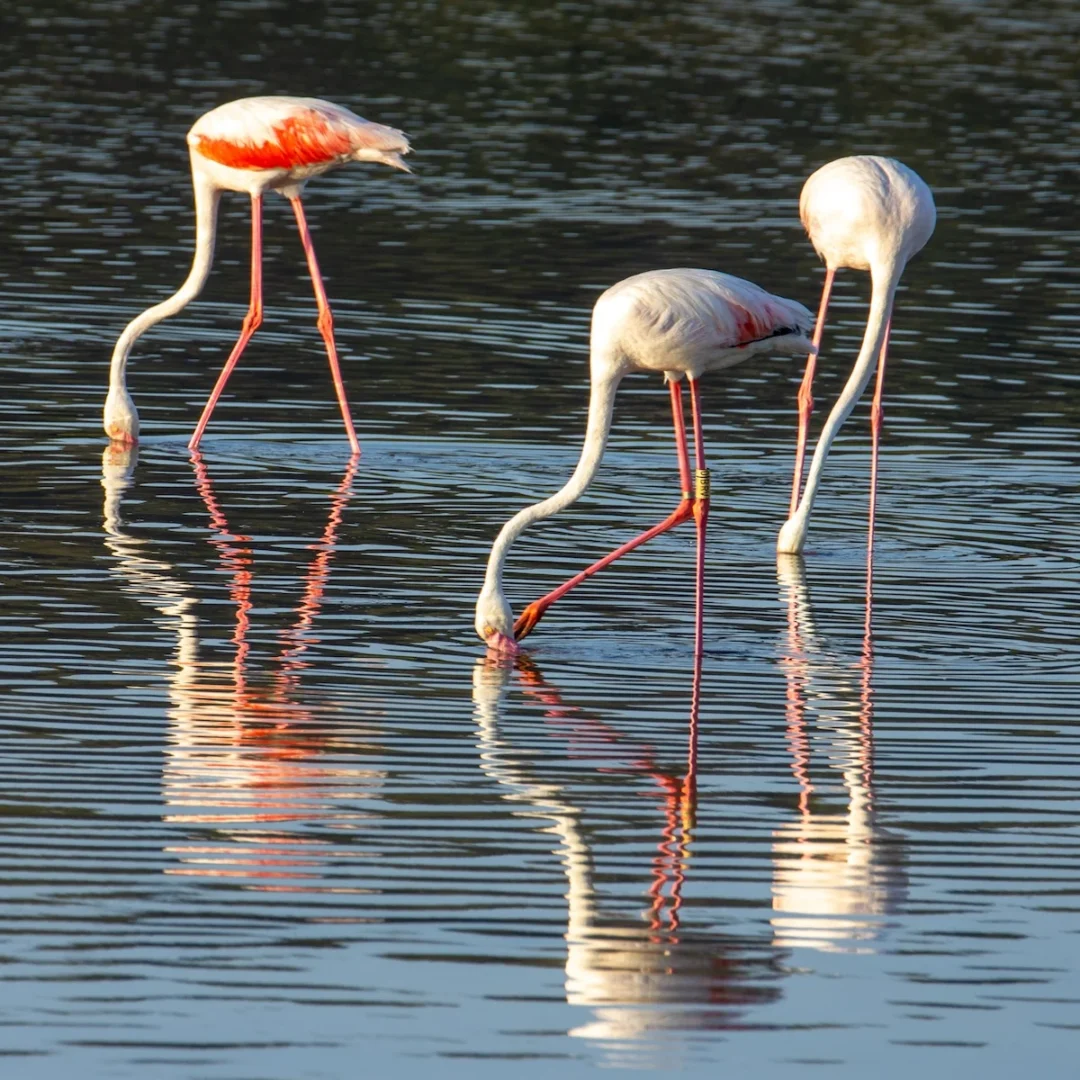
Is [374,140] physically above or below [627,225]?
above

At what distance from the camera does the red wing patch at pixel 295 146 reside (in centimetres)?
1215

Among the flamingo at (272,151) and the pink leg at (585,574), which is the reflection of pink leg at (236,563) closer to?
the flamingo at (272,151)

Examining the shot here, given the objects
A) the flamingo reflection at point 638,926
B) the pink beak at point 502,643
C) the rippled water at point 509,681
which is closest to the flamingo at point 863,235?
the rippled water at point 509,681

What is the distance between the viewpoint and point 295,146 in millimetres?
12180

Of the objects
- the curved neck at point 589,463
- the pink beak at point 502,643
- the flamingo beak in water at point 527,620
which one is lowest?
the pink beak at point 502,643

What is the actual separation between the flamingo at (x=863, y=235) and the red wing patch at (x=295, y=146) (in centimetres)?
260

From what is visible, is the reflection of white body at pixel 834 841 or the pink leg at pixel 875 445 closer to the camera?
the reflection of white body at pixel 834 841

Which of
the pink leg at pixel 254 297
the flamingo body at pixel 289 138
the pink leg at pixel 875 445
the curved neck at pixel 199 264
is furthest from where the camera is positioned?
the curved neck at pixel 199 264

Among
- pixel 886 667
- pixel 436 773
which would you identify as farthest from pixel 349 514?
pixel 436 773

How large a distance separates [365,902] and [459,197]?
15140 millimetres

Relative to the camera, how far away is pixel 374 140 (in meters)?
12.1

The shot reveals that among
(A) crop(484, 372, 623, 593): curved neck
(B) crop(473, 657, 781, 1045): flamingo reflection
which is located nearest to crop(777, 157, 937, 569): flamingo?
(A) crop(484, 372, 623, 593): curved neck

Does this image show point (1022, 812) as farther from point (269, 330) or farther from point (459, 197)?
point (459, 197)

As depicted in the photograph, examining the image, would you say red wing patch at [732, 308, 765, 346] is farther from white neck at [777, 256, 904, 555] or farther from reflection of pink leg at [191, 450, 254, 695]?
reflection of pink leg at [191, 450, 254, 695]
